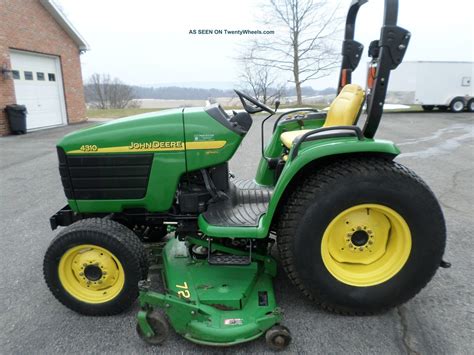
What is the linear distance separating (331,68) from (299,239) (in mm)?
20611

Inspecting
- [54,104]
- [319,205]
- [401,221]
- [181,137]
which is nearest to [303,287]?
[319,205]

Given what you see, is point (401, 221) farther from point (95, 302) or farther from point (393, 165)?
point (95, 302)

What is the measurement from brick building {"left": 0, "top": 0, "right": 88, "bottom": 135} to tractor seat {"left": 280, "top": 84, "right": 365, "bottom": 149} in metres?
10.3

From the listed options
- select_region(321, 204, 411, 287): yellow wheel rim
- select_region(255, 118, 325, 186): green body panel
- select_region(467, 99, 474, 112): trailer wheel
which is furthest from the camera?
select_region(467, 99, 474, 112): trailer wheel

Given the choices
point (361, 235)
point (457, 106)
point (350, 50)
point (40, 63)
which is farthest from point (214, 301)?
point (457, 106)

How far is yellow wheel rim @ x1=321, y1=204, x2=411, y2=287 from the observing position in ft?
7.27

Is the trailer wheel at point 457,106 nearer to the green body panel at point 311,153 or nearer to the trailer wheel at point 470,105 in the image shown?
the trailer wheel at point 470,105

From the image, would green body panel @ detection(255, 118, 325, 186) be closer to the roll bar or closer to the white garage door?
the roll bar

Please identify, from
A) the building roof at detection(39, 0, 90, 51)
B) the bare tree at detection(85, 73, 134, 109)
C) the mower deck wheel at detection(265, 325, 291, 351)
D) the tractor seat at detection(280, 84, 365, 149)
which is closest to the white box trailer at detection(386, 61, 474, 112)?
the building roof at detection(39, 0, 90, 51)

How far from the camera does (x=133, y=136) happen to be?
7.47ft

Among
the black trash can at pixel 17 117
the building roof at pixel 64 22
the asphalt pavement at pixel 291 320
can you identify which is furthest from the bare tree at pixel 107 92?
the asphalt pavement at pixel 291 320

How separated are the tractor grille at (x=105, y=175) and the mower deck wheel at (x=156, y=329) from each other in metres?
0.75

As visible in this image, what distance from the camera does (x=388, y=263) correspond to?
7.47ft

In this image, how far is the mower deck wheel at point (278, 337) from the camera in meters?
1.96
